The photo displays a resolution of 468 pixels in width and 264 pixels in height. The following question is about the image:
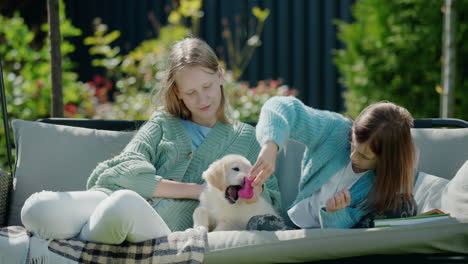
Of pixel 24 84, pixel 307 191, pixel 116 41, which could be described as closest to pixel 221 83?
pixel 307 191

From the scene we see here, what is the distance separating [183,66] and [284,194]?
76cm

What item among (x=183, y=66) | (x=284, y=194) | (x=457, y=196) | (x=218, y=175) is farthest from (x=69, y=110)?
(x=457, y=196)

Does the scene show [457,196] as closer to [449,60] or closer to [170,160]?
[170,160]

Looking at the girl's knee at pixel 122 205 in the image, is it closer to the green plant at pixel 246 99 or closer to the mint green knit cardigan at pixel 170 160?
the mint green knit cardigan at pixel 170 160

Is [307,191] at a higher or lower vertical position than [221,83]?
lower

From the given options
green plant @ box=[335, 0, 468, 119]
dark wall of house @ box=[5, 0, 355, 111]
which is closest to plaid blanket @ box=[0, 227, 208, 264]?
green plant @ box=[335, 0, 468, 119]

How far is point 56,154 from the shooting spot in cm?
287

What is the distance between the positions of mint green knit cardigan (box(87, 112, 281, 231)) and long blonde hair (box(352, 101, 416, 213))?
1.80 feet

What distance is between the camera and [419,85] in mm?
5137

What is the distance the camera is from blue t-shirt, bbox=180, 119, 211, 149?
2816 mm

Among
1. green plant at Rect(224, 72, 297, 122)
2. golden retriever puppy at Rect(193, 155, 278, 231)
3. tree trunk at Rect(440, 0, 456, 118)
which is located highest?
tree trunk at Rect(440, 0, 456, 118)

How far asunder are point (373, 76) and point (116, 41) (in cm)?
340

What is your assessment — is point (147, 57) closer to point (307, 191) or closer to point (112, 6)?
point (112, 6)

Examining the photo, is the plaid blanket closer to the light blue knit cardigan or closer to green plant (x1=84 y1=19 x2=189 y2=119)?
Result: the light blue knit cardigan
